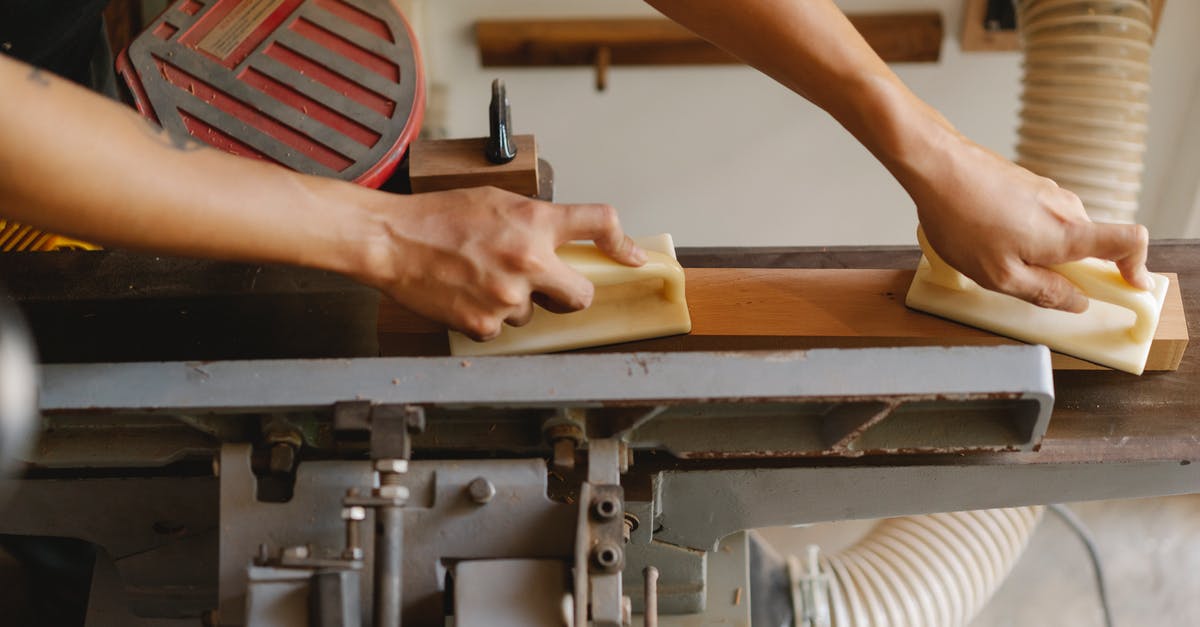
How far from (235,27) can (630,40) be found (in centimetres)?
137

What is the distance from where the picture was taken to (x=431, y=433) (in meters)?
1.06

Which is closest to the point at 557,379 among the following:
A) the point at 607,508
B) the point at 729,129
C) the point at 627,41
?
the point at 607,508

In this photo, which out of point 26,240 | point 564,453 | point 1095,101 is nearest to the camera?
point 564,453

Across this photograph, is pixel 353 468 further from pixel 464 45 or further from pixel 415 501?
pixel 464 45

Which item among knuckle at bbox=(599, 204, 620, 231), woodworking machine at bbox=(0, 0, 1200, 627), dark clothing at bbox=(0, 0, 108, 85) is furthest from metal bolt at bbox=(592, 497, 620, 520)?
dark clothing at bbox=(0, 0, 108, 85)

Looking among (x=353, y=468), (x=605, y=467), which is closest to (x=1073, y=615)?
(x=605, y=467)

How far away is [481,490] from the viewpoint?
3.08 ft

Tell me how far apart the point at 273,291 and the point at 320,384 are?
414 mm

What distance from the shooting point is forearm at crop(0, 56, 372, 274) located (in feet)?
2.76

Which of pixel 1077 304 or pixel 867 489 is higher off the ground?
pixel 1077 304

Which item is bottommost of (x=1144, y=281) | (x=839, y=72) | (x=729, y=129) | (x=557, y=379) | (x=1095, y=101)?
(x=557, y=379)

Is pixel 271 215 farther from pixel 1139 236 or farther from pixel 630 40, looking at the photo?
pixel 630 40

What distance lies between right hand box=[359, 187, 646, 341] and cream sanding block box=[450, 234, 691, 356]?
0.06 meters

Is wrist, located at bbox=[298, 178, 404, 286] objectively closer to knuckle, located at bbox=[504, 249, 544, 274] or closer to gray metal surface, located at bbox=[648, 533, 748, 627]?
knuckle, located at bbox=[504, 249, 544, 274]
